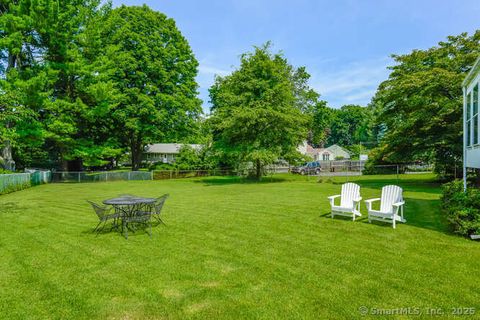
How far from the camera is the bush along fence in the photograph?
628 inches

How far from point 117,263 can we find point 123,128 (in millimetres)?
25163

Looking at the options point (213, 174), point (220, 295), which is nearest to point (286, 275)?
point (220, 295)

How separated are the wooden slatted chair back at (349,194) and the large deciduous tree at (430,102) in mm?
11110

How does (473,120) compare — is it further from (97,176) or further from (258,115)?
(97,176)

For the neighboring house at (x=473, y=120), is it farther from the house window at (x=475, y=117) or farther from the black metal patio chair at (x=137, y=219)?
the black metal patio chair at (x=137, y=219)

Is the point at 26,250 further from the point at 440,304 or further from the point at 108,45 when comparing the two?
the point at 108,45

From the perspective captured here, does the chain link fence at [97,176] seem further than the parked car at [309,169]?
No

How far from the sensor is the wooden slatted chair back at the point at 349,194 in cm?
884

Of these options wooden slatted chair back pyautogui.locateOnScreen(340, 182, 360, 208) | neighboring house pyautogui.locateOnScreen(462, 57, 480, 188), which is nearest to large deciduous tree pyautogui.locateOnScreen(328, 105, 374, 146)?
neighboring house pyautogui.locateOnScreen(462, 57, 480, 188)

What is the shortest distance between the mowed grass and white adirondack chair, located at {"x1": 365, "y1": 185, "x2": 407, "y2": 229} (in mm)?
277

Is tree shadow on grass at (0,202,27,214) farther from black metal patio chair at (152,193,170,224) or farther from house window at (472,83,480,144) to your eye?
house window at (472,83,480,144)

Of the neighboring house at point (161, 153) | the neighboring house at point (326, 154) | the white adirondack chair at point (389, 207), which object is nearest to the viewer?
the white adirondack chair at point (389, 207)

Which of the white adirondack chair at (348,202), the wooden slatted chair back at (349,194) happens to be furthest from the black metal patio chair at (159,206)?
the wooden slatted chair back at (349,194)

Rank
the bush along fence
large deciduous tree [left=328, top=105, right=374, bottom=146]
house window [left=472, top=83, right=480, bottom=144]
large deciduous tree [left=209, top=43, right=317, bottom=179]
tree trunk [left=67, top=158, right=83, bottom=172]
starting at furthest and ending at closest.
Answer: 1. large deciduous tree [left=328, top=105, right=374, bottom=146]
2. tree trunk [left=67, top=158, right=83, bottom=172]
3. large deciduous tree [left=209, top=43, right=317, bottom=179]
4. the bush along fence
5. house window [left=472, top=83, right=480, bottom=144]
